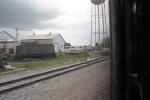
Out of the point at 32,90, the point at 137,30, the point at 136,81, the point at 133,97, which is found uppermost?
the point at 137,30

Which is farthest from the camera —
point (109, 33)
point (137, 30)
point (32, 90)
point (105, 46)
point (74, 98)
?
point (32, 90)

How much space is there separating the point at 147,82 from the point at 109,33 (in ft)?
1.24

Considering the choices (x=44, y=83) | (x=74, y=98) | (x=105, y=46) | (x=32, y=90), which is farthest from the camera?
(x=44, y=83)

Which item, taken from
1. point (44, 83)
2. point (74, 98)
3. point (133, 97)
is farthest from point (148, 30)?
point (44, 83)

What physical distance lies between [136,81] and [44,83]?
10.9 m

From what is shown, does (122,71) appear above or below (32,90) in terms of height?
above

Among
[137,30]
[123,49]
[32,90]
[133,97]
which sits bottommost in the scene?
[32,90]

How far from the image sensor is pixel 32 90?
10.9 metres

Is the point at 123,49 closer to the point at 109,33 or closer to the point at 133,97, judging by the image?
the point at 109,33

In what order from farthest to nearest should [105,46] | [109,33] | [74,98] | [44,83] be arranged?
[44,83] → [74,98] → [105,46] → [109,33]

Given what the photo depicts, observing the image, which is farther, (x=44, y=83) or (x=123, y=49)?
(x=44, y=83)

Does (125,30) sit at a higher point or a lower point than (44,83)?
higher

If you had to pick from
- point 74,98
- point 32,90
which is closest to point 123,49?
point 74,98

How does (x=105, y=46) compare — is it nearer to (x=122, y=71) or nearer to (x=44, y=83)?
(x=122, y=71)
